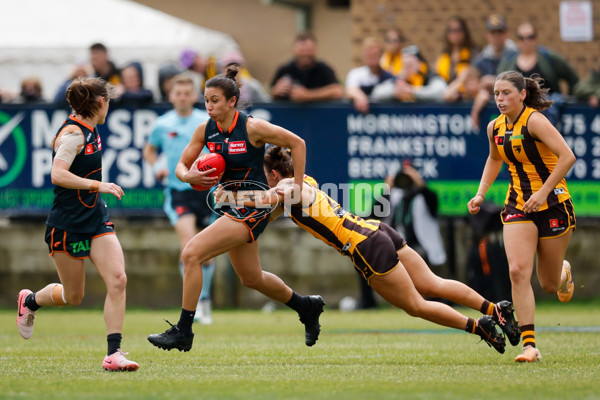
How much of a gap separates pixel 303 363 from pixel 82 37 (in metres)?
13.0

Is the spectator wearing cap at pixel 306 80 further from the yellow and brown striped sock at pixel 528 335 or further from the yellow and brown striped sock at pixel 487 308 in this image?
the yellow and brown striped sock at pixel 528 335

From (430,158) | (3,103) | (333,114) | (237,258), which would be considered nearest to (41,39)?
(3,103)

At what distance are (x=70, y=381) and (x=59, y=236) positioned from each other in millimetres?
1254

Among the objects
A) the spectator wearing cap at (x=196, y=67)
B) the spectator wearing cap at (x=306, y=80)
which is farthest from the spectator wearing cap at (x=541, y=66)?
the spectator wearing cap at (x=196, y=67)

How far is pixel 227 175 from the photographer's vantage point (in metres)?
8.18

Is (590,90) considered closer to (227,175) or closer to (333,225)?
(333,225)

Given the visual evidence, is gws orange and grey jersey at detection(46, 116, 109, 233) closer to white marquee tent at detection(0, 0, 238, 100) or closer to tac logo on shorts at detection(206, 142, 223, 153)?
tac logo on shorts at detection(206, 142, 223, 153)

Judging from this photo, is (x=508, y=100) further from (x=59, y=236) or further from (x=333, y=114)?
(x=333, y=114)

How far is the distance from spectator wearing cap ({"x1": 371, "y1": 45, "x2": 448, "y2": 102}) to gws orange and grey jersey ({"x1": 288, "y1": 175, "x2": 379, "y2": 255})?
261 inches

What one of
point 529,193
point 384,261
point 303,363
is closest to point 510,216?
point 529,193

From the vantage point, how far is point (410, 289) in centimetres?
793

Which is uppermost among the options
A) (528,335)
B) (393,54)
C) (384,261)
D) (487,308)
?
(393,54)

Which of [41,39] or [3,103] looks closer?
[3,103]

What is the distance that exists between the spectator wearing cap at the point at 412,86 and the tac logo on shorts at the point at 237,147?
6744 millimetres
